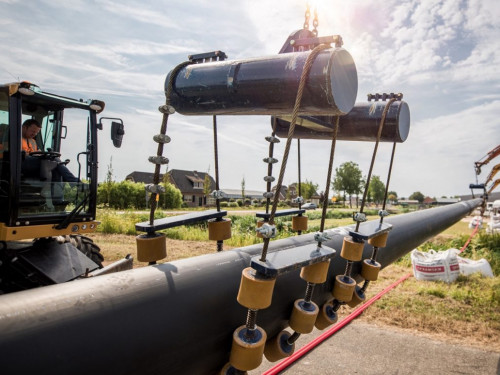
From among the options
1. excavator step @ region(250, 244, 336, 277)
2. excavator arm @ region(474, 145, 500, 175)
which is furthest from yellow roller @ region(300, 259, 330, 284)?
excavator arm @ region(474, 145, 500, 175)

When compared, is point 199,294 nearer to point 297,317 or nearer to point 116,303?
point 116,303

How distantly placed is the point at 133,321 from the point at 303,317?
71cm

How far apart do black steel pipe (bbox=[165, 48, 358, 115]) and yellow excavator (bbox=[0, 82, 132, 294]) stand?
3141 millimetres

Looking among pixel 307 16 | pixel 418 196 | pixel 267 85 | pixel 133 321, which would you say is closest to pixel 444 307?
pixel 307 16

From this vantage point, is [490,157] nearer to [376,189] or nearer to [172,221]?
[172,221]

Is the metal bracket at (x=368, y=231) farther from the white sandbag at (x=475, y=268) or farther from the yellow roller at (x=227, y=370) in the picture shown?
the white sandbag at (x=475, y=268)

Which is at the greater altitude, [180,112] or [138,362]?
[180,112]

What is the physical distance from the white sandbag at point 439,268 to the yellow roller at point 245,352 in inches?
297

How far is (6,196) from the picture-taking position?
13.2 feet

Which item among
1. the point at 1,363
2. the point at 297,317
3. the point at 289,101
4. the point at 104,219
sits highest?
the point at 289,101

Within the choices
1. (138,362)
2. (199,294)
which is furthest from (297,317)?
(138,362)

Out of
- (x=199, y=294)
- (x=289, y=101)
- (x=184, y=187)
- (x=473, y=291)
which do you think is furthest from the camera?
(x=184, y=187)

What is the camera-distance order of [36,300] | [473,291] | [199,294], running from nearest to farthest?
[36,300] < [199,294] < [473,291]

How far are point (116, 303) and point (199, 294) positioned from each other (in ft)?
0.88
